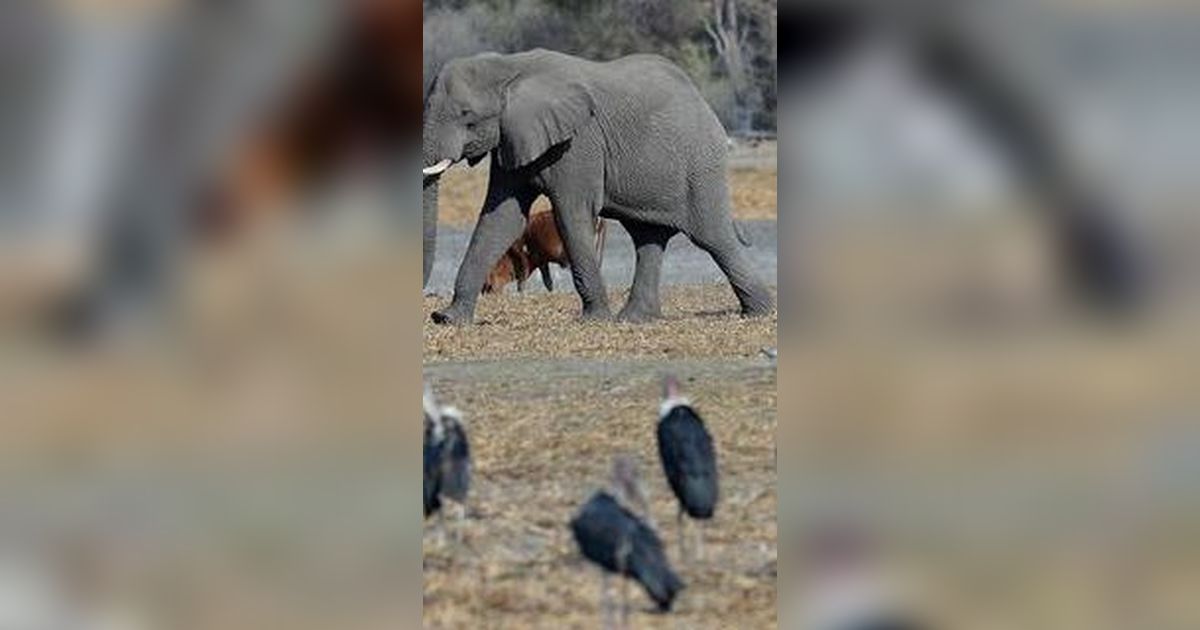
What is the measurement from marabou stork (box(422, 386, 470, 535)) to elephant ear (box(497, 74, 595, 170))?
605 millimetres

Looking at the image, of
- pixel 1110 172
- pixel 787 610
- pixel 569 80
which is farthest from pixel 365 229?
pixel 1110 172

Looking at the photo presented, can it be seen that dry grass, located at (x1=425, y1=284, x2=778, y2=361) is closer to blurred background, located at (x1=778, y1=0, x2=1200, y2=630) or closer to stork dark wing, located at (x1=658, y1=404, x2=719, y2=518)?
stork dark wing, located at (x1=658, y1=404, x2=719, y2=518)

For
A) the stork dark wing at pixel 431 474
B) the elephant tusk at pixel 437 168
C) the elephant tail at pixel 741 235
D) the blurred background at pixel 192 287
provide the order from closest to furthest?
1. the blurred background at pixel 192 287
2. the stork dark wing at pixel 431 474
3. the elephant tail at pixel 741 235
4. the elephant tusk at pixel 437 168

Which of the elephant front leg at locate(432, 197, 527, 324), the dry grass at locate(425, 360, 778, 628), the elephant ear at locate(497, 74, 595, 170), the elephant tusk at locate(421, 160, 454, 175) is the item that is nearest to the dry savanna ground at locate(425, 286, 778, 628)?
the dry grass at locate(425, 360, 778, 628)

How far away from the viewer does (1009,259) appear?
447 cm

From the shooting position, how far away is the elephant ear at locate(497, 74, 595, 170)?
491 cm

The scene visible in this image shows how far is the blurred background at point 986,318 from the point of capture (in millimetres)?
4422

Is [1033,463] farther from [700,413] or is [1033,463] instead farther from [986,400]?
[700,413]

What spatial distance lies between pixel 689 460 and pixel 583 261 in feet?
1.78

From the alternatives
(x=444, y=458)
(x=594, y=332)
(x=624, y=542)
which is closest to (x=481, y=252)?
(x=594, y=332)

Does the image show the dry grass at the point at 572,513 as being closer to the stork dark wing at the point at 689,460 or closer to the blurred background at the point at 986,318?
the stork dark wing at the point at 689,460

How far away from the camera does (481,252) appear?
4.89 m

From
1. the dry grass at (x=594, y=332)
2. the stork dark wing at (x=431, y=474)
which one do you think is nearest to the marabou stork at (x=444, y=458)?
the stork dark wing at (x=431, y=474)

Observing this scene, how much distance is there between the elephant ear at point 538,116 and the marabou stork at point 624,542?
0.74m
